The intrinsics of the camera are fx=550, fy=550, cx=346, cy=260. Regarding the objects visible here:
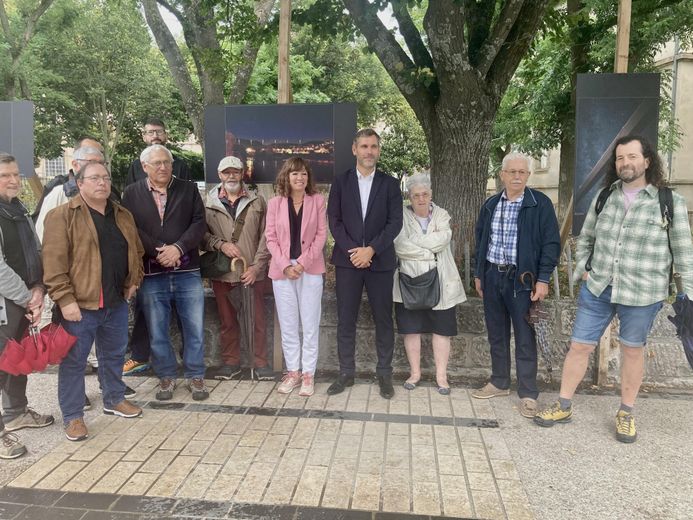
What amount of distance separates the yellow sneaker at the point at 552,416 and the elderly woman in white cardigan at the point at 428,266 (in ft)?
2.74

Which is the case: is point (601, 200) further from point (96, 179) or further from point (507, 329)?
point (96, 179)

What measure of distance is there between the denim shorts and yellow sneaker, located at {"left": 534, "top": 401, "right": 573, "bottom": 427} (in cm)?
54

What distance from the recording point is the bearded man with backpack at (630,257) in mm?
3623

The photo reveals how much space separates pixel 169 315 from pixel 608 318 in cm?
342

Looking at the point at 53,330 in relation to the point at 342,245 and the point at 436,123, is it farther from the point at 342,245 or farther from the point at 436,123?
the point at 436,123

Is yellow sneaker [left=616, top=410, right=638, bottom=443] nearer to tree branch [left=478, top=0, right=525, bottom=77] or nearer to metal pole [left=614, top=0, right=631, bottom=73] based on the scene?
metal pole [left=614, top=0, right=631, bottom=73]

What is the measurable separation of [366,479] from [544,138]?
1289cm

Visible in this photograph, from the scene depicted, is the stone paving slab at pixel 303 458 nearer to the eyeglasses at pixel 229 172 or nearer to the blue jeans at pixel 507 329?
the blue jeans at pixel 507 329

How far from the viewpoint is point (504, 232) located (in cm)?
435

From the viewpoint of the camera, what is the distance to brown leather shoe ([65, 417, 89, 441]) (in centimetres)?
378

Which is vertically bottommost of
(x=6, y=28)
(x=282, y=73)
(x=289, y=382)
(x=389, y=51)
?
(x=289, y=382)

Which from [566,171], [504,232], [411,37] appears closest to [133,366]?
[504,232]

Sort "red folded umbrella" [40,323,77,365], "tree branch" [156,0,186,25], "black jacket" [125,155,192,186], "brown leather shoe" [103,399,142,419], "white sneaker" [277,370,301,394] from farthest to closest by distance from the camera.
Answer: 1. "tree branch" [156,0,186,25]
2. "black jacket" [125,155,192,186]
3. "white sneaker" [277,370,301,394]
4. "brown leather shoe" [103,399,142,419]
5. "red folded umbrella" [40,323,77,365]

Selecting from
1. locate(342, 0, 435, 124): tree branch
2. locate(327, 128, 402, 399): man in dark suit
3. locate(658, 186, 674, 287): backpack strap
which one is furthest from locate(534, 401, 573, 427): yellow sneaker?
locate(342, 0, 435, 124): tree branch
